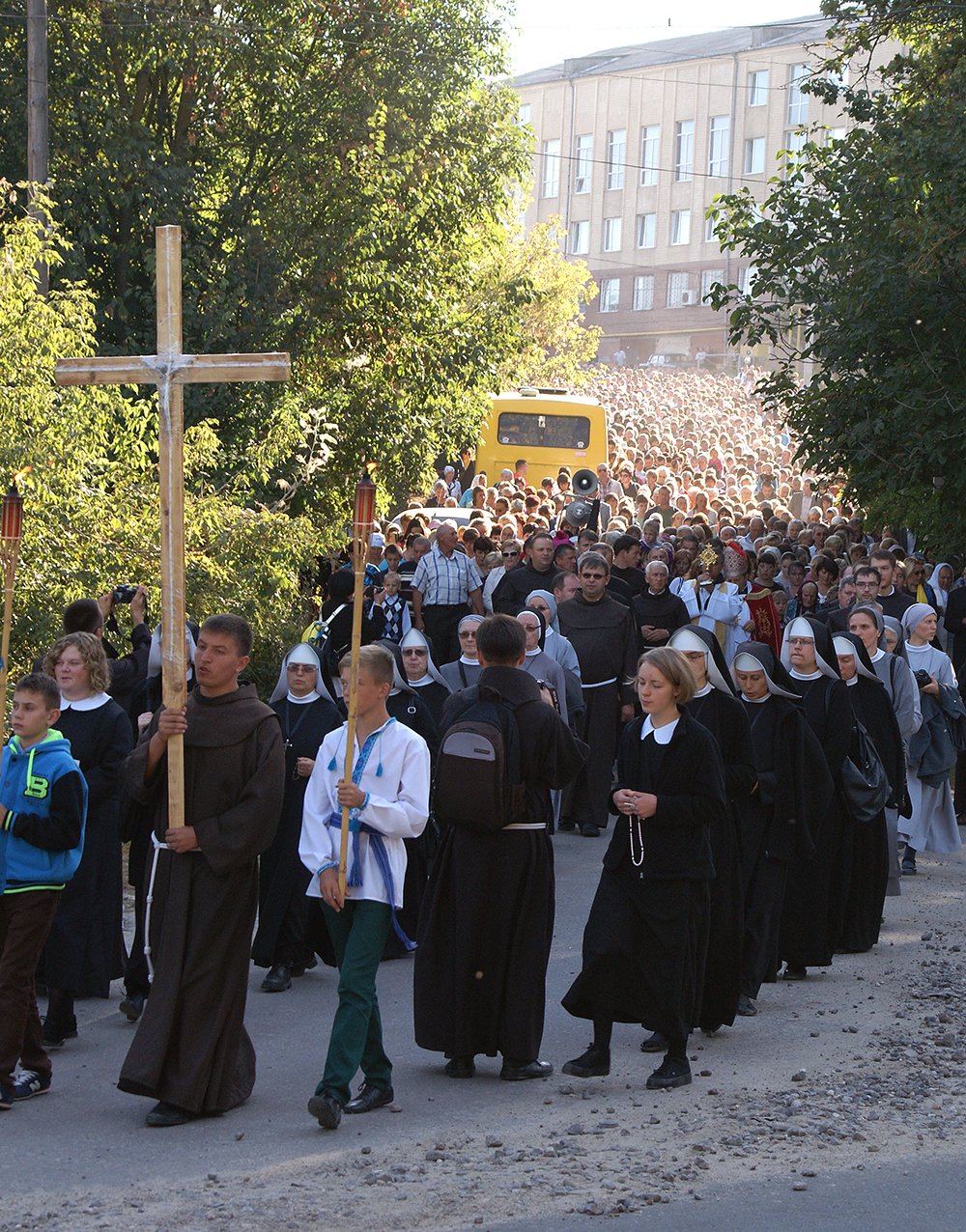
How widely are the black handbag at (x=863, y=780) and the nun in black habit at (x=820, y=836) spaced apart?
5 centimetres

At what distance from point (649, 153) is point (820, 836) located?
65.2m

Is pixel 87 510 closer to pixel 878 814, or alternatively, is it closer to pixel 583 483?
pixel 878 814

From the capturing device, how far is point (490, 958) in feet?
21.6

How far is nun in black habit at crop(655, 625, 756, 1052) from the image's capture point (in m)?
7.08

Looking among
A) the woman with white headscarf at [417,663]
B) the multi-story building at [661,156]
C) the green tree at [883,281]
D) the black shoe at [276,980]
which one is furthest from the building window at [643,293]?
the black shoe at [276,980]

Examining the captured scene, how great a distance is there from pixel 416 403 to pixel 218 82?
5027 millimetres

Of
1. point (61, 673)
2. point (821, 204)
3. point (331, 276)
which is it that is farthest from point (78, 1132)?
point (331, 276)

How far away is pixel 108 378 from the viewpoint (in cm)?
637

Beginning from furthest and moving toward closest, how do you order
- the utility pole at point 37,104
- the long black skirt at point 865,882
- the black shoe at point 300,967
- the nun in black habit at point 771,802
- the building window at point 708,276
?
the building window at point 708,276 → the utility pole at point 37,104 → the long black skirt at point 865,882 → the black shoe at point 300,967 → the nun in black habit at point 771,802

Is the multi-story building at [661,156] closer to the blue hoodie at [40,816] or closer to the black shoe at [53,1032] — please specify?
the black shoe at [53,1032]

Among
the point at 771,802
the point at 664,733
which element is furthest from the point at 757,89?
the point at 664,733

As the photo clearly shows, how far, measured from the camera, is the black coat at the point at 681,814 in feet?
21.5

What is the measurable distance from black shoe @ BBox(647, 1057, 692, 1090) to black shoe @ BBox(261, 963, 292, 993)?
2220mm

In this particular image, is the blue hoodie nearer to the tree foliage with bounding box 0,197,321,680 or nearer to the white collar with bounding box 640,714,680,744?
the white collar with bounding box 640,714,680,744
